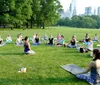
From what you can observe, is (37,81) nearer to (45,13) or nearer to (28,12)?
(28,12)

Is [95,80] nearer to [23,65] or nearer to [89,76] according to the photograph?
[89,76]

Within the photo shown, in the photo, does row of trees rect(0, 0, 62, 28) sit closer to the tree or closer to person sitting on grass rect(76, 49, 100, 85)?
the tree

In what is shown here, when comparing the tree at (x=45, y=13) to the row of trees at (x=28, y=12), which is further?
the tree at (x=45, y=13)

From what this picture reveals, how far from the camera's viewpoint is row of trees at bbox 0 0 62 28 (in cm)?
5822

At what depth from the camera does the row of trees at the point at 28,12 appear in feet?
191

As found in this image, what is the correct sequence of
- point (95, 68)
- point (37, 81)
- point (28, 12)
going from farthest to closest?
point (28, 12) → point (37, 81) → point (95, 68)

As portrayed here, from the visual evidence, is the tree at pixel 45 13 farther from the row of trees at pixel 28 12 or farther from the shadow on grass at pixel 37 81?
the shadow on grass at pixel 37 81

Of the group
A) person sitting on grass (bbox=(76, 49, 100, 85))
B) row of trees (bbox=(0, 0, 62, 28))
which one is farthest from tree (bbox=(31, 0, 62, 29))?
person sitting on grass (bbox=(76, 49, 100, 85))

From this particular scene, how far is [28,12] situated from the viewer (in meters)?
62.0

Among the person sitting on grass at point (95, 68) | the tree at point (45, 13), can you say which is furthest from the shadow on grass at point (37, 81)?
the tree at point (45, 13)

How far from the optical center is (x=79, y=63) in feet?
41.6

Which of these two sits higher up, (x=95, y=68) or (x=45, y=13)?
(x=45, y=13)

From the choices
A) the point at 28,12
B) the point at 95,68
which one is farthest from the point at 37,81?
the point at 28,12

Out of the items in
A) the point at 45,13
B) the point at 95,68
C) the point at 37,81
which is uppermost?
the point at 45,13
